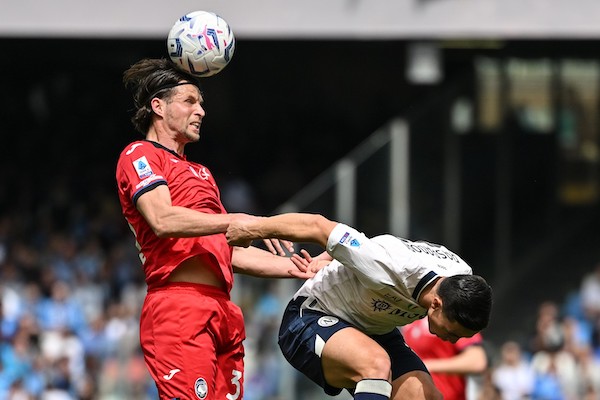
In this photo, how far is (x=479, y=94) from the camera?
15750 mm

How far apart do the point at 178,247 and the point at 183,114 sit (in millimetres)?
731

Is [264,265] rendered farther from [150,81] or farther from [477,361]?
[477,361]

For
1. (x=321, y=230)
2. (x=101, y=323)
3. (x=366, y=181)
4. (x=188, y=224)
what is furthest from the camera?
(x=101, y=323)

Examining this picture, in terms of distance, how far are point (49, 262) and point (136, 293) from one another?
67.1 inches

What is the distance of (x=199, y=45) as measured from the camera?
6574 mm

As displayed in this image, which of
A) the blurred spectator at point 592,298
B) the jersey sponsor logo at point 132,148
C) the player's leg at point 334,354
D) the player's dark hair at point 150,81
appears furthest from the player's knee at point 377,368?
the blurred spectator at point 592,298

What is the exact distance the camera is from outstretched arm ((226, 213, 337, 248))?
19.0 feet

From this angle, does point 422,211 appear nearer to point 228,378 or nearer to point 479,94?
point 479,94

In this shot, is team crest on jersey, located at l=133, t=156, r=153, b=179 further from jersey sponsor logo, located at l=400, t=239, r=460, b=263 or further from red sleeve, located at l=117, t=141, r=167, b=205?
jersey sponsor logo, located at l=400, t=239, r=460, b=263

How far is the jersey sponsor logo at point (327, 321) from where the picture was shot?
6.35 metres

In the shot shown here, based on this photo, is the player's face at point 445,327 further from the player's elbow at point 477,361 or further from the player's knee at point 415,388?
the player's elbow at point 477,361

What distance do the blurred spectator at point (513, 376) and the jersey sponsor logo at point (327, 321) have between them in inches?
272

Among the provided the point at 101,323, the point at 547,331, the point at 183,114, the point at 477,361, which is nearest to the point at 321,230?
the point at 183,114

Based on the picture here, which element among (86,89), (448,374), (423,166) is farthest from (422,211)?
(86,89)
